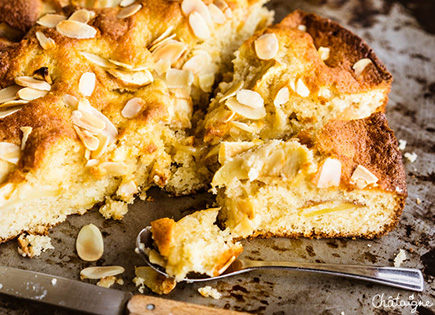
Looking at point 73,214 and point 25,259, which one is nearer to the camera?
point 25,259

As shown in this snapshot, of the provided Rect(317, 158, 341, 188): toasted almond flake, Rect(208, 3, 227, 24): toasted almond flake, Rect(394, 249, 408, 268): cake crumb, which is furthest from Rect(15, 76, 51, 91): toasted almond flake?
Rect(394, 249, 408, 268): cake crumb

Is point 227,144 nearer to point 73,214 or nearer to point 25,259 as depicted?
point 73,214

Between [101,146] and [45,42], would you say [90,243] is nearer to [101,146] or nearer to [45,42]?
[101,146]

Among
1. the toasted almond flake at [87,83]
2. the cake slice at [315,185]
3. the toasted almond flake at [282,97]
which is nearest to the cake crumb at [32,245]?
the toasted almond flake at [87,83]

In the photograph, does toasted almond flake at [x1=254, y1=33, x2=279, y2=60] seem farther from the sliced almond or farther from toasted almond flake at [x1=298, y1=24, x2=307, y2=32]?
the sliced almond

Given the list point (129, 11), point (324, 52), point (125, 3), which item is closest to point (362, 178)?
point (324, 52)

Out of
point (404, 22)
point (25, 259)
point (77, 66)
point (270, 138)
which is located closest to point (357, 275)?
point (270, 138)

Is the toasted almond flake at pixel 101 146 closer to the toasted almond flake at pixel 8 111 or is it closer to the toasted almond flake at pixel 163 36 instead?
the toasted almond flake at pixel 8 111
